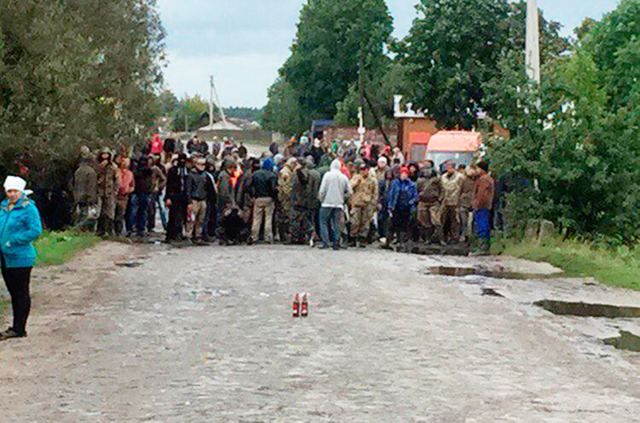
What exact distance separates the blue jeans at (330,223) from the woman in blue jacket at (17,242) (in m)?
14.1

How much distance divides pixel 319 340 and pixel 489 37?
47403 mm

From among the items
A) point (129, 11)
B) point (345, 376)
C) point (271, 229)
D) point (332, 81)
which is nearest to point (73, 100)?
point (345, 376)

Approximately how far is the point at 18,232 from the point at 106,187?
14.1 meters

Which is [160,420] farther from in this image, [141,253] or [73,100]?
[141,253]

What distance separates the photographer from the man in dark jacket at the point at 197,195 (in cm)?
3028

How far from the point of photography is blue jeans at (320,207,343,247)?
29656 mm

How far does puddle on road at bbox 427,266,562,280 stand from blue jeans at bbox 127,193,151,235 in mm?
8340

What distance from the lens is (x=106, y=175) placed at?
29438 millimetres

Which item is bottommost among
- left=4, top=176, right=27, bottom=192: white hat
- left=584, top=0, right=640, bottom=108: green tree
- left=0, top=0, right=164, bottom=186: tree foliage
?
left=4, top=176, right=27, bottom=192: white hat

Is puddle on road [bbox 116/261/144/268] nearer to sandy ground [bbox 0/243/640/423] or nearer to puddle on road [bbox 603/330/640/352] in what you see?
sandy ground [bbox 0/243/640/423]

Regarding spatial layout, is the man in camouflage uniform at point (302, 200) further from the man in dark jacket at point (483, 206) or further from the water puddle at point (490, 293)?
the water puddle at point (490, 293)

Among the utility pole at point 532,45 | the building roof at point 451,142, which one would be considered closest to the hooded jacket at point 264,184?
the utility pole at point 532,45

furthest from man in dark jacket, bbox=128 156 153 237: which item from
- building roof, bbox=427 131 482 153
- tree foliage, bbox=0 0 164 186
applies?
building roof, bbox=427 131 482 153

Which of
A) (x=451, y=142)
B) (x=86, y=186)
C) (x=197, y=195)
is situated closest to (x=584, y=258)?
(x=197, y=195)
